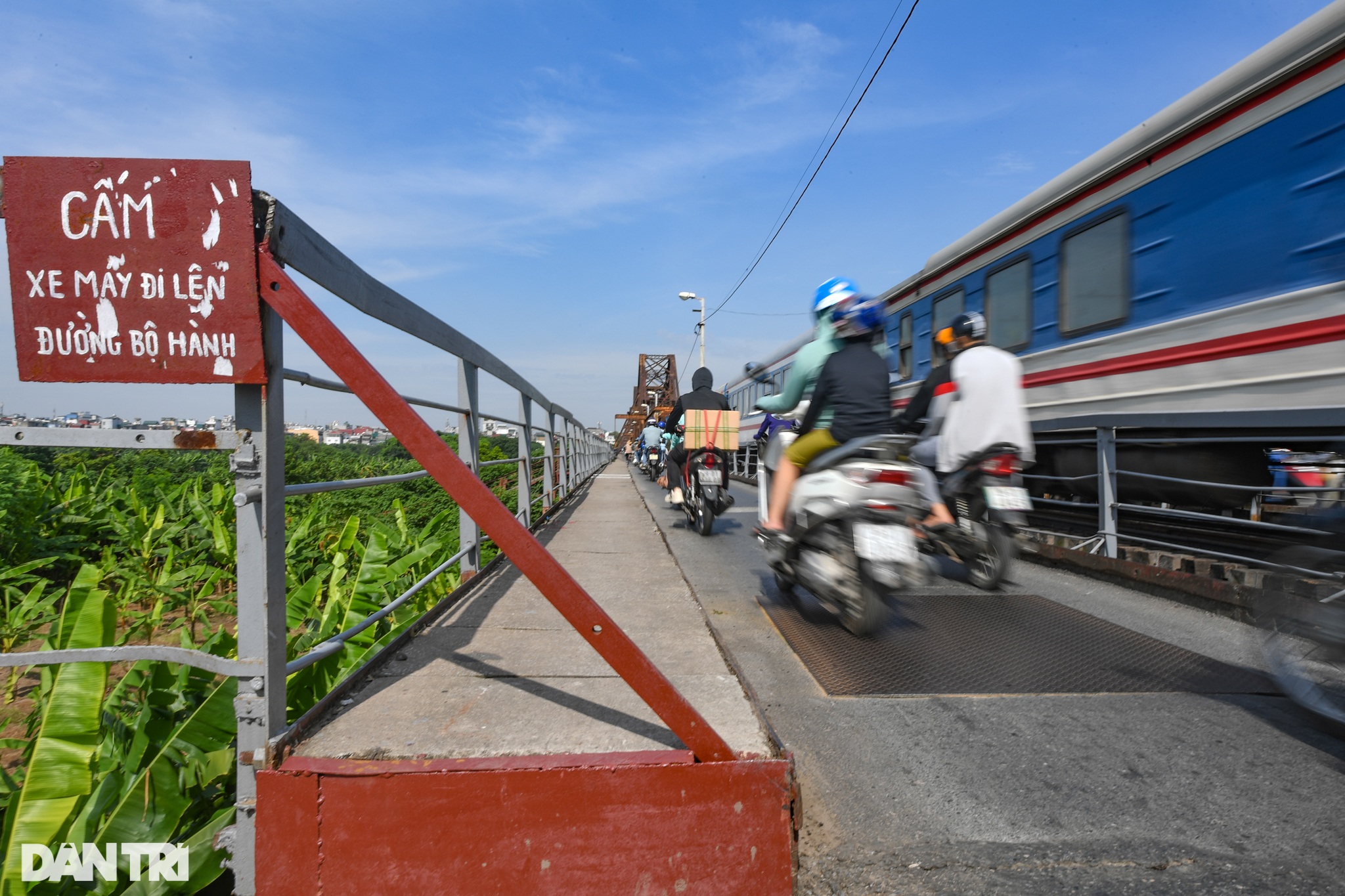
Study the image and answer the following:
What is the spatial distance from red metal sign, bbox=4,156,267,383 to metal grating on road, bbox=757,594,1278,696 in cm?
244

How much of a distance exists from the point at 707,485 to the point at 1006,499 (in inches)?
144

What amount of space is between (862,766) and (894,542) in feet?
3.99

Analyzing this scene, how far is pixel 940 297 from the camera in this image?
34.5 feet

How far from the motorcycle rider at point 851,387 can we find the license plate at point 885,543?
0.62 m

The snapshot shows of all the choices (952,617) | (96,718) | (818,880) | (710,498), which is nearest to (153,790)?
(96,718)

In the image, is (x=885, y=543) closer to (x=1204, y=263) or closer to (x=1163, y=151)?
(x=1204, y=263)

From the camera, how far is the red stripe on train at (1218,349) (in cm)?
504

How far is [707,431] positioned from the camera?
793cm

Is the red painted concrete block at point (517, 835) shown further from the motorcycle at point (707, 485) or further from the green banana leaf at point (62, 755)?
the motorcycle at point (707, 485)

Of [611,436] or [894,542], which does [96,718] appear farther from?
[611,436]

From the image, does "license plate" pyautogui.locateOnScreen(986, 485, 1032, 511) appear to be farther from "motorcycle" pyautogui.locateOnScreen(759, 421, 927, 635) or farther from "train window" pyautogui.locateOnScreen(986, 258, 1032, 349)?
"train window" pyautogui.locateOnScreen(986, 258, 1032, 349)

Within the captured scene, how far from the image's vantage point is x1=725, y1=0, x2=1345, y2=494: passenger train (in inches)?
199

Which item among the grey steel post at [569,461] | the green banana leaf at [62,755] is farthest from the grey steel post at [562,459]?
the green banana leaf at [62,755]

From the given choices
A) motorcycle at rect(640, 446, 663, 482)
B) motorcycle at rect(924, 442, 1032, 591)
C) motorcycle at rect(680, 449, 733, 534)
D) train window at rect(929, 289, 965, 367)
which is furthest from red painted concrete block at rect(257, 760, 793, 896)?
motorcycle at rect(640, 446, 663, 482)
